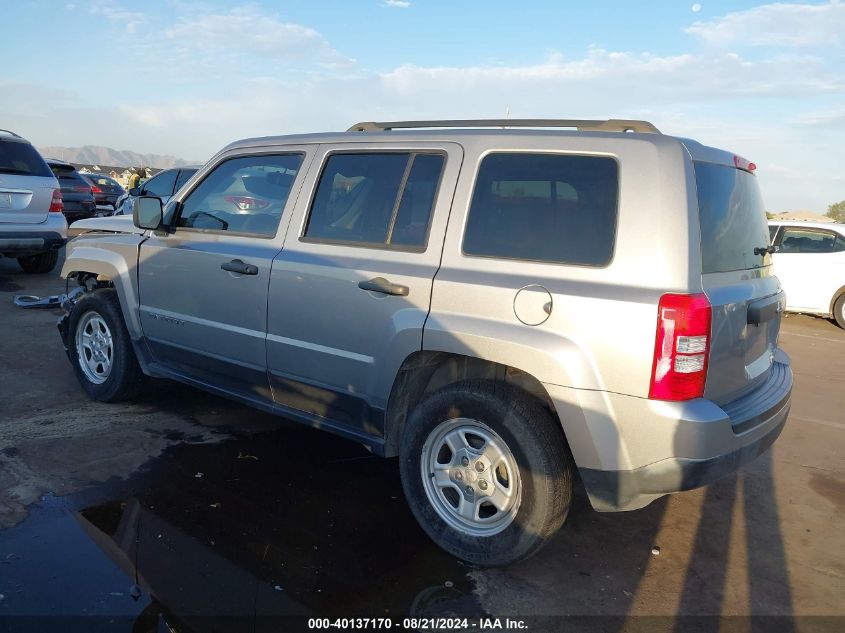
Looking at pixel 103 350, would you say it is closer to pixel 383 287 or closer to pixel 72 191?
pixel 383 287

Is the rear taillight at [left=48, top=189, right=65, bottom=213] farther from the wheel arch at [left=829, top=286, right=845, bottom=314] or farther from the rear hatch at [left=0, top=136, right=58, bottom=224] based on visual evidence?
the wheel arch at [left=829, top=286, right=845, bottom=314]

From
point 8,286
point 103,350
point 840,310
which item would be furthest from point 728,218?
point 8,286

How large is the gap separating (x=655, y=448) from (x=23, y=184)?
9288 mm

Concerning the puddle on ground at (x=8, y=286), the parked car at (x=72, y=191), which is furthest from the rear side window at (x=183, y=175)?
the parked car at (x=72, y=191)

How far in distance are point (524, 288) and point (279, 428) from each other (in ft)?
8.29

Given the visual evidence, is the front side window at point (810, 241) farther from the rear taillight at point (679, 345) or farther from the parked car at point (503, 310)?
the rear taillight at point (679, 345)

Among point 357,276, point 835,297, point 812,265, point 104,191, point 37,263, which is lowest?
point 835,297

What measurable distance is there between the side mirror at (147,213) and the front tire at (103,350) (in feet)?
2.63

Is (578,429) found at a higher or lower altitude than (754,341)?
lower

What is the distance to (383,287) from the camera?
3.45m

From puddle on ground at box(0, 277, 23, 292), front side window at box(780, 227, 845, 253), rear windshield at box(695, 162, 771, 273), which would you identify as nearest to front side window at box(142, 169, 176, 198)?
puddle on ground at box(0, 277, 23, 292)

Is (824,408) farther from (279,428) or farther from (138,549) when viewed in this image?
(138,549)

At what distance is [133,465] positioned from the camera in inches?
162

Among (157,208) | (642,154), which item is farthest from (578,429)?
(157,208)
